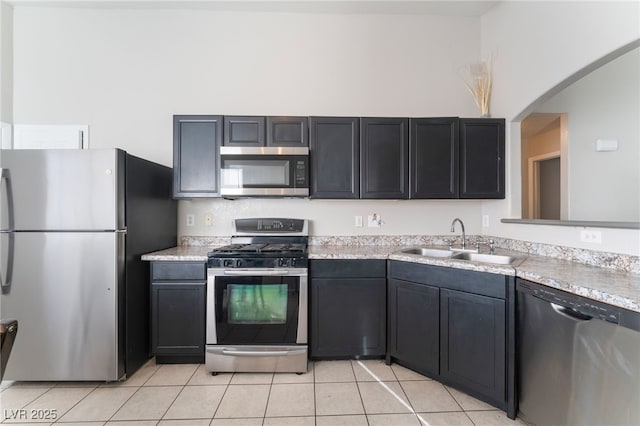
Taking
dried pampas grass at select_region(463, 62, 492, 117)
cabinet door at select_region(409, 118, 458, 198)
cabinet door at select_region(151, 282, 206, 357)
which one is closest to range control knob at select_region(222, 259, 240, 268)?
cabinet door at select_region(151, 282, 206, 357)

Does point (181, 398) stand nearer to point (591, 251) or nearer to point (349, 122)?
point (349, 122)

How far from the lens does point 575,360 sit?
132 centimetres

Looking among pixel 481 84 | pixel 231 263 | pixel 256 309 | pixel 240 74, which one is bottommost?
pixel 256 309

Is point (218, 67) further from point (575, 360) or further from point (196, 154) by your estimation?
point (575, 360)

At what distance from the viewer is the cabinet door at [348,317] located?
2254mm

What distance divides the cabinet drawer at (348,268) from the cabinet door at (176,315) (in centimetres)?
96

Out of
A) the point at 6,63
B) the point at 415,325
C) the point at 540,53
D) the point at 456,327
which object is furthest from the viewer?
the point at 6,63

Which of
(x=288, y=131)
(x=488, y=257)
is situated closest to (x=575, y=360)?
(x=488, y=257)

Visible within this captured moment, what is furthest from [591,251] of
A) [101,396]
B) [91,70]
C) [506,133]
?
[91,70]

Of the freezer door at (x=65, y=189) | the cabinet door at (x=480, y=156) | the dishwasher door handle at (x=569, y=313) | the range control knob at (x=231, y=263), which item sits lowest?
the dishwasher door handle at (x=569, y=313)

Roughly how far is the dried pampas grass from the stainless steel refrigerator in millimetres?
3301

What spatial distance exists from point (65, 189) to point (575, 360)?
3303 mm

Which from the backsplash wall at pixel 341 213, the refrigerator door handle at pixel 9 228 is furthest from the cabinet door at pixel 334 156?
the refrigerator door handle at pixel 9 228

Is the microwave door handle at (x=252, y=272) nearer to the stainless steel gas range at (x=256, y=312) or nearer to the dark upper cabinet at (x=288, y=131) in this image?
the stainless steel gas range at (x=256, y=312)
